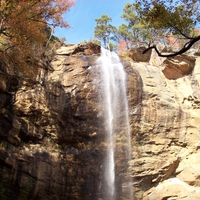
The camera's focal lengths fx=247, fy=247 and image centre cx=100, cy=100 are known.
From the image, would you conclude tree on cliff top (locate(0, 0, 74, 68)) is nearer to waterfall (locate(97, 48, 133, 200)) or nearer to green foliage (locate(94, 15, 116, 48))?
waterfall (locate(97, 48, 133, 200))

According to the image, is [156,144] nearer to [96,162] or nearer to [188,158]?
A: [188,158]

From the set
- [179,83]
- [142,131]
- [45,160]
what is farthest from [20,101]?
[179,83]

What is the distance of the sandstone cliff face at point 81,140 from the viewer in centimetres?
1185

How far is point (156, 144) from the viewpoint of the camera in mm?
13266

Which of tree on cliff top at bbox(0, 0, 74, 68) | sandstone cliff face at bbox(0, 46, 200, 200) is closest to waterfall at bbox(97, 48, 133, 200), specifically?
sandstone cliff face at bbox(0, 46, 200, 200)

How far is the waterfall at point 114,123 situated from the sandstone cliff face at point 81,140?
0.83ft

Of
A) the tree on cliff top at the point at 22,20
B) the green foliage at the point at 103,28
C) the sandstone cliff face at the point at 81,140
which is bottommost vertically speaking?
the sandstone cliff face at the point at 81,140

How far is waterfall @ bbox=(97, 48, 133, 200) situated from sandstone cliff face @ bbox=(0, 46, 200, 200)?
0.25m

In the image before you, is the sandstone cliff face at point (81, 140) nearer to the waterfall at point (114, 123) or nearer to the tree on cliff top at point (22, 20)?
the waterfall at point (114, 123)

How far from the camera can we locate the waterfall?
12438 millimetres

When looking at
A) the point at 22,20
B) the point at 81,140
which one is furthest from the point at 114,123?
the point at 22,20

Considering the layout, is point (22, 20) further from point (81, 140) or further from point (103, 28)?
point (103, 28)

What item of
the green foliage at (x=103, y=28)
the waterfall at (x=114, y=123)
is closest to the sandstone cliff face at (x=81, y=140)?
the waterfall at (x=114, y=123)

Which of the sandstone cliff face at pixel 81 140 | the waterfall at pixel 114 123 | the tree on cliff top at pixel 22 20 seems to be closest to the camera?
the tree on cliff top at pixel 22 20
